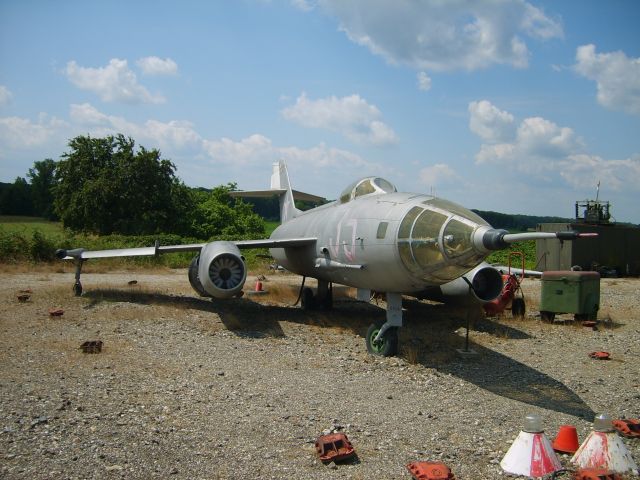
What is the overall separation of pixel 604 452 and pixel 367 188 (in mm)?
6941

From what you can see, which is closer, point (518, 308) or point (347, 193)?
point (347, 193)

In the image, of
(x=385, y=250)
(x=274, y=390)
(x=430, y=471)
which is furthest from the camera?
(x=385, y=250)

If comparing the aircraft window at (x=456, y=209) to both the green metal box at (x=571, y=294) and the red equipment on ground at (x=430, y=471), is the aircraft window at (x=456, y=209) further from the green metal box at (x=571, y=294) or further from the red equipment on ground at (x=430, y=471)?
the green metal box at (x=571, y=294)

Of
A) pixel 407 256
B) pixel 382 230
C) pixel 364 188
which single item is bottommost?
pixel 407 256

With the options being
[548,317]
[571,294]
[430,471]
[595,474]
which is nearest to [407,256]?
[430,471]

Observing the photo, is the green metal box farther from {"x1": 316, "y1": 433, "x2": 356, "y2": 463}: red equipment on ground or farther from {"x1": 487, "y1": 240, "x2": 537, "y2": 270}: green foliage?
{"x1": 487, "y1": 240, "x2": 537, "y2": 270}: green foliage

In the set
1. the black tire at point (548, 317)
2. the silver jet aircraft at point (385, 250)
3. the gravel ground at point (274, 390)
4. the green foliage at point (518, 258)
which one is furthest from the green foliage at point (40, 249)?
the green foliage at point (518, 258)

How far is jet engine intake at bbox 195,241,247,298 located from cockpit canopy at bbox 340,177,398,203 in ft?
8.57

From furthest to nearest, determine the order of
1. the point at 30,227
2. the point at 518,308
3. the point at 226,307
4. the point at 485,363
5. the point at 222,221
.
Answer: the point at 30,227, the point at 222,221, the point at 226,307, the point at 518,308, the point at 485,363

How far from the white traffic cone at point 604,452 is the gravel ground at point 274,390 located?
63 centimetres

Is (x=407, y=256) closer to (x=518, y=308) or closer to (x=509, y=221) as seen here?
(x=518, y=308)

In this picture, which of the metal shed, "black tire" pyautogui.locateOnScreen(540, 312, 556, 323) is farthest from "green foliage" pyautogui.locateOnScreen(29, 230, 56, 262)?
the metal shed

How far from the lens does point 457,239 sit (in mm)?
7438

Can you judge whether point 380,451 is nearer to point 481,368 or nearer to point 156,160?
point 481,368
